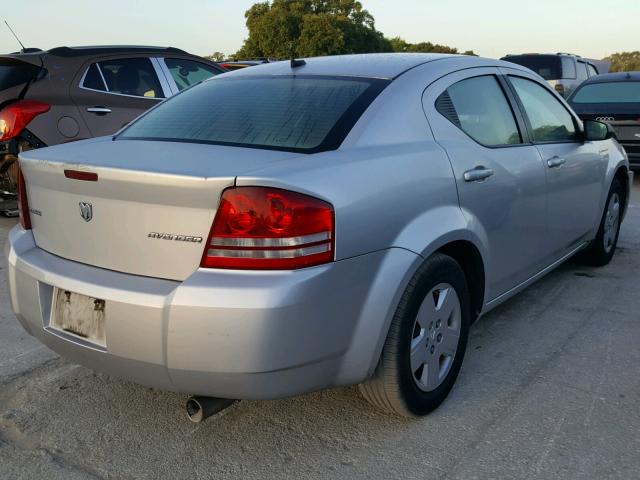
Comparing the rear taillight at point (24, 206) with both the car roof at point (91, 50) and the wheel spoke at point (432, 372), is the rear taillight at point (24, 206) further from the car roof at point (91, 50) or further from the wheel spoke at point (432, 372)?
the car roof at point (91, 50)

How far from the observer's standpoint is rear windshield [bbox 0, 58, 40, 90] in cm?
629

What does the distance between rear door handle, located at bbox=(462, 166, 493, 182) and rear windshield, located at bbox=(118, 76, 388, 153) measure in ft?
1.81

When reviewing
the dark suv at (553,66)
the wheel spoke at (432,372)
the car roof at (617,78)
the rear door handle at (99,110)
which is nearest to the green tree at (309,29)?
the dark suv at (553,66)

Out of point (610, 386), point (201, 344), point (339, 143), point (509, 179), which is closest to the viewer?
point (201, 344)

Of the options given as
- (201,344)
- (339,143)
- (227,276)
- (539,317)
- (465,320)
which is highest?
(339,143)

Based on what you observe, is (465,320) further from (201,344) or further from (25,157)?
(25,157)

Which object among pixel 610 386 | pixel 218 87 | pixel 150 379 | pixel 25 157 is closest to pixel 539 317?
pixel 610 386

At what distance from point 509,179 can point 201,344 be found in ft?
6.18

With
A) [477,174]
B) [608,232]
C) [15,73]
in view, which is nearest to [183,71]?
[15,73]

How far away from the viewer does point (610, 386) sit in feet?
10.5

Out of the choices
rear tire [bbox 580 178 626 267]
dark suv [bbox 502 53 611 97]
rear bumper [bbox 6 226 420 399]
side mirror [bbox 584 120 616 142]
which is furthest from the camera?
dark suv [bbox 502 53 611 97]

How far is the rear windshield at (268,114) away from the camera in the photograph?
2.77m

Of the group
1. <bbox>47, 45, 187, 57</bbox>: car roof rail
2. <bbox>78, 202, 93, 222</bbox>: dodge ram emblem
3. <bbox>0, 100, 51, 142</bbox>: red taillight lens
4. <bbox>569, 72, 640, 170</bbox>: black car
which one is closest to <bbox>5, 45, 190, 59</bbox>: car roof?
<bbox>47, 45, 187, 57</bbox>: car roof rail

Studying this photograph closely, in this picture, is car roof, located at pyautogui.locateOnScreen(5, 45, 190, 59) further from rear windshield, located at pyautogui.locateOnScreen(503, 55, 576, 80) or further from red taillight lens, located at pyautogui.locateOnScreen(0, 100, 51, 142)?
rear windshield, located at pyautogui.locateOnScreen(503, 55, 576, 80)
